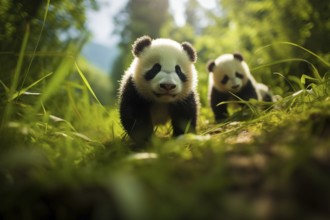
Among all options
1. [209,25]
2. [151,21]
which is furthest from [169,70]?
[151,21]

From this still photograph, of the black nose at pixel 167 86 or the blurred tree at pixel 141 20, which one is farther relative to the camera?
the blurred tree at pixel 141 20

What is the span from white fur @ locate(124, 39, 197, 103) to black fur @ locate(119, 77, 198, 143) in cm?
8

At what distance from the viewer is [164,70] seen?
3629mm

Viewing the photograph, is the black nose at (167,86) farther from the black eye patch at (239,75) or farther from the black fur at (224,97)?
the black eye patch at (239,75)

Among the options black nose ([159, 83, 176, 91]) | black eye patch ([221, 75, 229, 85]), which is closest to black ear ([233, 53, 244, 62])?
black eye patch ([221, 75, 229, 85])

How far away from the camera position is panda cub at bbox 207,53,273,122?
5613 millimetres

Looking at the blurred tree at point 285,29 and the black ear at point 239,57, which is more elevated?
the blurred tree at point 285,29

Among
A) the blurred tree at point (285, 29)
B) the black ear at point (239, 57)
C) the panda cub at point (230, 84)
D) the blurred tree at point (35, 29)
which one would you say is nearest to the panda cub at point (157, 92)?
the blurred tree at point (35, 29)

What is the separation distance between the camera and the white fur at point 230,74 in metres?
5.65

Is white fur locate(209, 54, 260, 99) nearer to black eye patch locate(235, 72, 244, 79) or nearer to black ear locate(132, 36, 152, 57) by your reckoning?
black eye patch locate(235, 72, 244, 79)

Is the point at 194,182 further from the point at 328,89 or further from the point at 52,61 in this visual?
the point at 52,61

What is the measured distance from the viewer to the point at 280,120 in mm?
2691

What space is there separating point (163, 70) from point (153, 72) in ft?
0.41

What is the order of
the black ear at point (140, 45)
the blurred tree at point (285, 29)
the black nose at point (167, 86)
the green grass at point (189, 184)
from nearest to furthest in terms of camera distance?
the green grass at point (189, 184), the black nose at point (167, 86), the black ear at point (140, 45), the blurred tree at point (285, 29)
